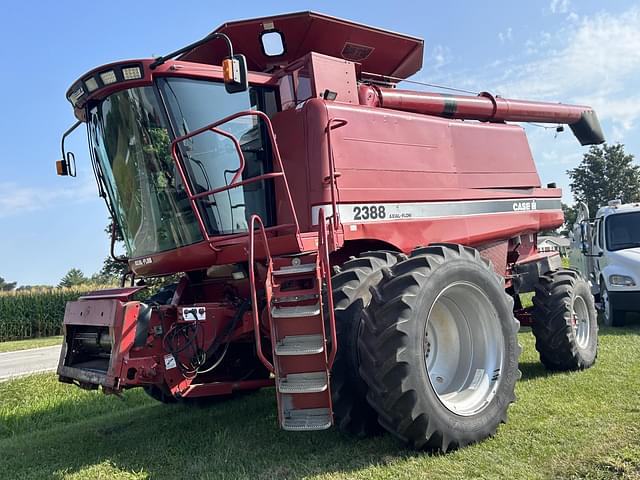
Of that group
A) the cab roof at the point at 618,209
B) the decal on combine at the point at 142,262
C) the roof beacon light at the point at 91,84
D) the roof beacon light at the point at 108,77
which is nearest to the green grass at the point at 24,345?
the decal on combine at the point at 142,262

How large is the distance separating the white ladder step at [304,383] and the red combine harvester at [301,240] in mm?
14

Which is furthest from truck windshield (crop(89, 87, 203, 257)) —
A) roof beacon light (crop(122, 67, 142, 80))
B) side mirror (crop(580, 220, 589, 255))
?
side mirror (crop(580, 220, 589, 255))

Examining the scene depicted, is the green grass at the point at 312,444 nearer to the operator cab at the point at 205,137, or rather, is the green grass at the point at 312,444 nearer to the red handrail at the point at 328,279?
the red handrail at the point at 328,279

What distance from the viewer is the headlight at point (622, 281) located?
949 cm

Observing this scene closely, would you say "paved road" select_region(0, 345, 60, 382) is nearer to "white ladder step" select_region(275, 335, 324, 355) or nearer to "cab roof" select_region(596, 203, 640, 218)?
"white ladder step" select_region(275, 335, 324, 355)

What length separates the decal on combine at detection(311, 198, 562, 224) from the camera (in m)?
4.73

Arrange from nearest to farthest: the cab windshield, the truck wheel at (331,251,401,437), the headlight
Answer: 1. the truck wheel at (331,251,401,437)
2. the cab windshield
3. the headlight

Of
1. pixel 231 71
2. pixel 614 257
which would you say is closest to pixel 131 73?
pixel 231 71

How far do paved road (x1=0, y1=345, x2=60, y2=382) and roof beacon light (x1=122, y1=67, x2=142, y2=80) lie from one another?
751cm

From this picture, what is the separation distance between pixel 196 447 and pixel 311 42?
3.75 m

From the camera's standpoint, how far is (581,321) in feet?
22.1

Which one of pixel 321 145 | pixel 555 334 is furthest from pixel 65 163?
pixel 555 334

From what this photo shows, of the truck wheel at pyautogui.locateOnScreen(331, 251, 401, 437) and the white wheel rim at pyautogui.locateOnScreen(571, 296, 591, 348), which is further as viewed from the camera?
the white wheel rim at pyautogui.locateOnScreen(571, 296, 591, 348)

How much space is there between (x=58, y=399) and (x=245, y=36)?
535 centimetres
